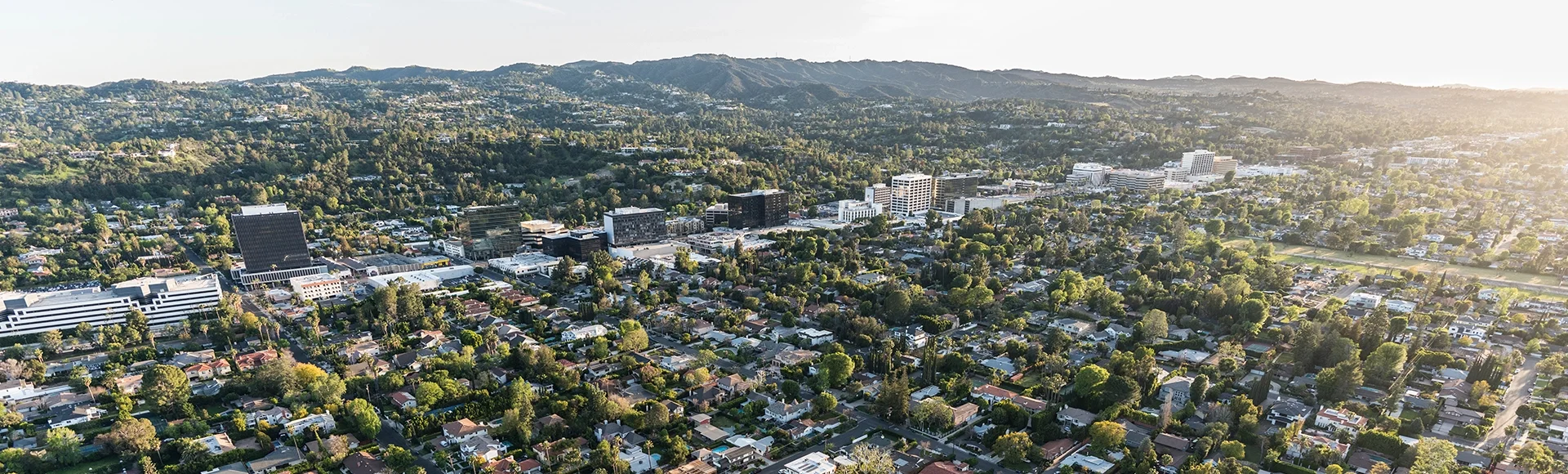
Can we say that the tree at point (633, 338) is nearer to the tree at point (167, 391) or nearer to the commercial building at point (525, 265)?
the commercial building at point (525, 265)

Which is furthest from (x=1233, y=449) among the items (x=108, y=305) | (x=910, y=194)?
(x=108, y=305)

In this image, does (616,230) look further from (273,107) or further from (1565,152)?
(1565,152)

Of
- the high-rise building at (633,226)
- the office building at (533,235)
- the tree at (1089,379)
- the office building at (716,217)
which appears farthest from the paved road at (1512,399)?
the office building at (533,235)

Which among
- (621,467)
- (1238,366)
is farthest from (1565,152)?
(621,467)

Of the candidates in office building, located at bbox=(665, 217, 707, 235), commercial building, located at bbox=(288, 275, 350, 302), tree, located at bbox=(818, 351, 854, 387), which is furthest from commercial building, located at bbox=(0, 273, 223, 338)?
tree, located at bbox=(818, 351, 854, 387)

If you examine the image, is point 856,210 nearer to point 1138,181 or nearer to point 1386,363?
point 1138,181

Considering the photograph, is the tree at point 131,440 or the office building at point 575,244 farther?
the office building at point 575,244
